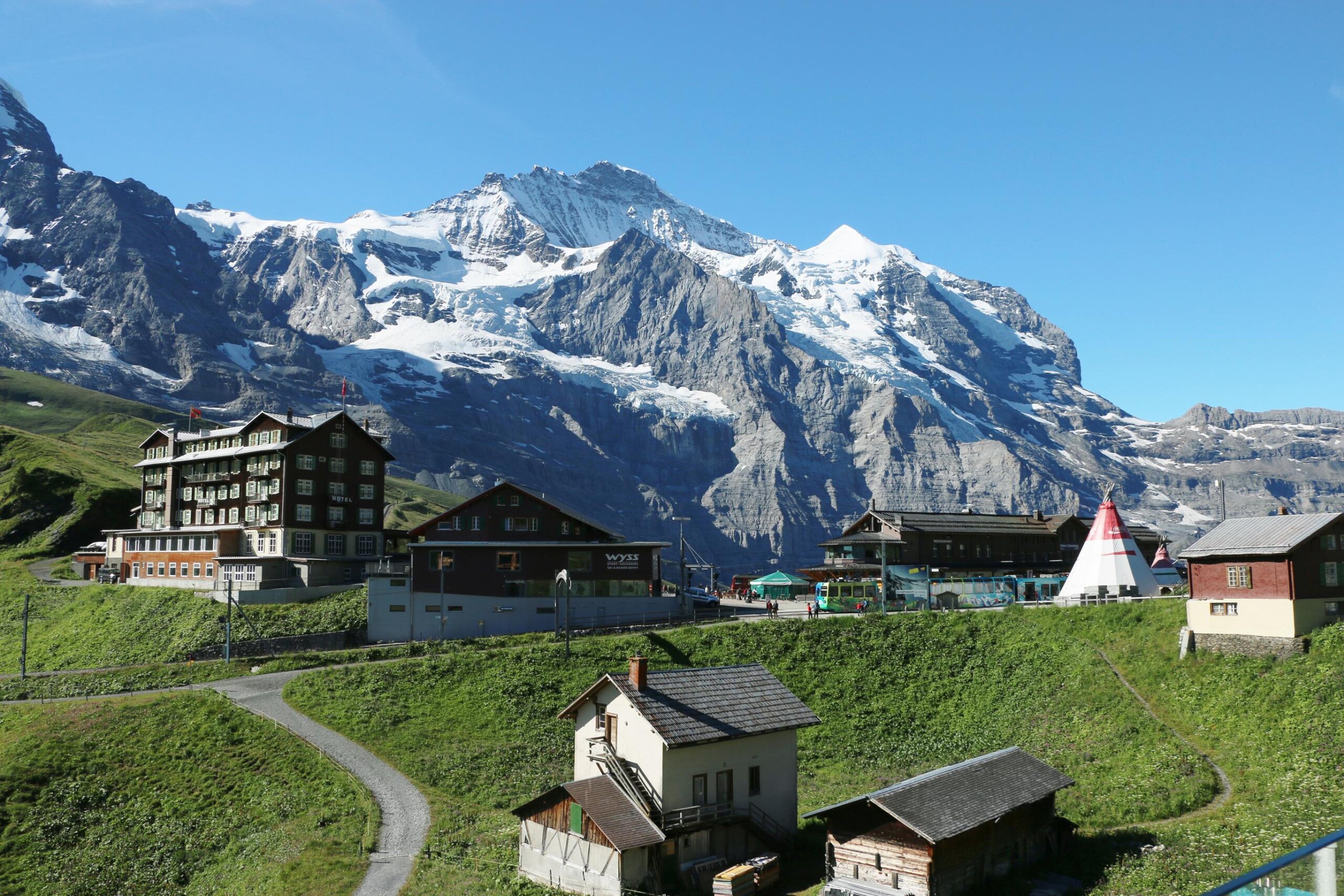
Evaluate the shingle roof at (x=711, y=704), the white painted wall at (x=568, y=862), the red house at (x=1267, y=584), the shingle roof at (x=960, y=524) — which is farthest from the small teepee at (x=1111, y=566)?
the white painted wall at (x=568, y=862)

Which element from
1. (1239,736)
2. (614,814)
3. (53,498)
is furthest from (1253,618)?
(53,498)

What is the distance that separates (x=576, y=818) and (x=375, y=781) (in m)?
13.9

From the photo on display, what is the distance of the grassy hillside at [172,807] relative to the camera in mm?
37594

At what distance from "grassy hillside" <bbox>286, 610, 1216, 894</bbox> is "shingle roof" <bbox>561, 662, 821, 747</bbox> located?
5207mm

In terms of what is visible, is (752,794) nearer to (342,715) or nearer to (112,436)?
(342,715)

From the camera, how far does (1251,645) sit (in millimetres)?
49562

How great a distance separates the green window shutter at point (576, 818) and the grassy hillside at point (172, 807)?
764cm

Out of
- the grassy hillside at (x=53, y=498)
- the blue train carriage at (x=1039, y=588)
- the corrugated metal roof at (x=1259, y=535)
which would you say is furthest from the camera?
the grassy hillside at (x=53, y=498)

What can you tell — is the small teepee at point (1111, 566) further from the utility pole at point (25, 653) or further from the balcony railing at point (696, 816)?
the utility pole at point (25, 653)

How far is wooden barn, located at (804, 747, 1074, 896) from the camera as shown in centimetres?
3144

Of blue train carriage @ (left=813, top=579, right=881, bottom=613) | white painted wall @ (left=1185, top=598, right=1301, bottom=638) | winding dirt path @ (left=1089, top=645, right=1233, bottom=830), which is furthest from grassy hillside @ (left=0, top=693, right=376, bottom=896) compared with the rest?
blue train carriage @ (left=813, top=579, right=881, bottom=613)

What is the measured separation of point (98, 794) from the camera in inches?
1773

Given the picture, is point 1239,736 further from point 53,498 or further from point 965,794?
point 53,498

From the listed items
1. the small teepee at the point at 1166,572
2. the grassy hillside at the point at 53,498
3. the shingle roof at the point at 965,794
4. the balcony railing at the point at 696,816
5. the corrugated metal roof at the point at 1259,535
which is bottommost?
the balcony railing at the point at 696,816
